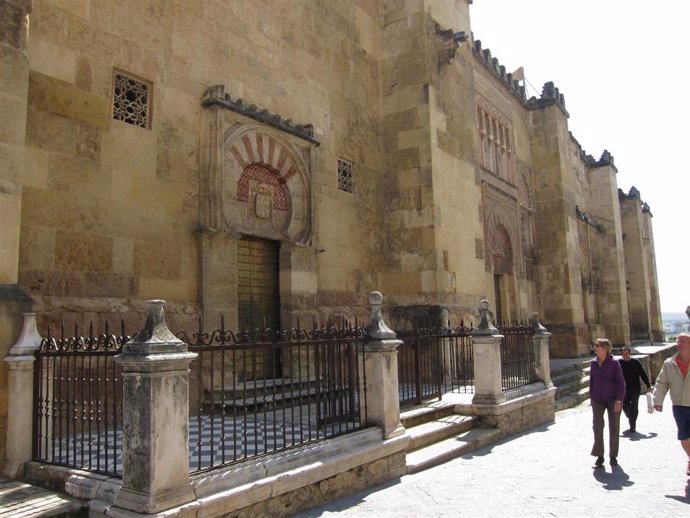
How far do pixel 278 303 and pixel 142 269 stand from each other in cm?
242

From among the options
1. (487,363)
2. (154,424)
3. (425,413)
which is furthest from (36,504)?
(487,363)

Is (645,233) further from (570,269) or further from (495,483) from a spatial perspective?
(495,483)

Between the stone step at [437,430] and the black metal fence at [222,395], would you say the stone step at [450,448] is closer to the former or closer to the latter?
the stone step at [437,430]

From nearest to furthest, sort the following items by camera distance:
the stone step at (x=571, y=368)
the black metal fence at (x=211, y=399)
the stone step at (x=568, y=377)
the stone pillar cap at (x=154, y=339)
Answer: the stone pillar cap at (x=154, y=339)
the black metal fence at (x=211, y=399)
the stone step at (x=568, y=377)
the stone step at (x=571, y=368)

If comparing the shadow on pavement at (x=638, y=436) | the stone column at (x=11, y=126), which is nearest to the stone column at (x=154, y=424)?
the stone column at (x=11, y=126)

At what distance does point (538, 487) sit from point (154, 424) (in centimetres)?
334

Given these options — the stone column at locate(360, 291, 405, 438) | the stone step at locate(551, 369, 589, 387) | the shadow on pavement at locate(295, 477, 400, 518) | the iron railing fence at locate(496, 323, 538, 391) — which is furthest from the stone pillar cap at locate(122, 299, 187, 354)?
the stone step at locate(551, 369, 589, 387)

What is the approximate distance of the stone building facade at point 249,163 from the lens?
5.59m

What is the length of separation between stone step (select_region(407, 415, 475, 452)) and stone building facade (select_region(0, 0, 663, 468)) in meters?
2.59

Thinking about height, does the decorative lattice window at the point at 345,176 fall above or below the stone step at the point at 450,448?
above

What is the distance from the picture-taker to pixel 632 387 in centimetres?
811

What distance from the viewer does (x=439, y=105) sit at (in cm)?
1072

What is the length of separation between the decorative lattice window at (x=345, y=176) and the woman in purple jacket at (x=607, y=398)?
5.17 meters

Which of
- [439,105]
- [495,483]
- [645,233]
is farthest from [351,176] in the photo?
[645,233]
